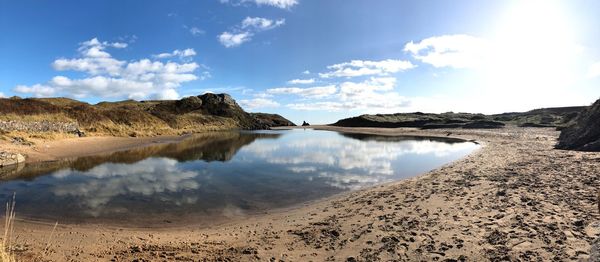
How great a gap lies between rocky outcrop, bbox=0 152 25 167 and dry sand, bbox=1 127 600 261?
15.8 m

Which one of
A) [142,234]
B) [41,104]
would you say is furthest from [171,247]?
[41,104]

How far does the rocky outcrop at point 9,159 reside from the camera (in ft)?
71.7

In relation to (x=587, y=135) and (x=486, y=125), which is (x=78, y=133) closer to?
(x=587, y=135)

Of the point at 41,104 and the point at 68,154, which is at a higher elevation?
the point at 41,104

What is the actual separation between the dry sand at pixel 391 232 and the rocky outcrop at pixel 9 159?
51.7 feet

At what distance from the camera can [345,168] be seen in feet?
74.2

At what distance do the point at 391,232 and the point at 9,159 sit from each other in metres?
26.6

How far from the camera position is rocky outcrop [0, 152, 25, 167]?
21839mm

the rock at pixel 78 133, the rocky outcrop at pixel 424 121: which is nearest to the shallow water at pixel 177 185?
the rock at pixel 78 133

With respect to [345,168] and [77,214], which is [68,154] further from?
[345,168]

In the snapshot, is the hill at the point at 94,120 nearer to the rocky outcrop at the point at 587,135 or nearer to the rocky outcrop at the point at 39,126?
the rocky outcrop at the point at 39,126

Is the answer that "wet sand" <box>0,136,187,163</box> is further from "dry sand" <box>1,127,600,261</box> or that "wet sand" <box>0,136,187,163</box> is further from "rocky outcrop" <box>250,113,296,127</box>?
"rocky outcrop" <box>250,113,296,127</box>

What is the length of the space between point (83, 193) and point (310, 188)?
35.3ft

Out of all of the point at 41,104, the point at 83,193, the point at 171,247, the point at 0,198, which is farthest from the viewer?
the point at 41,104
